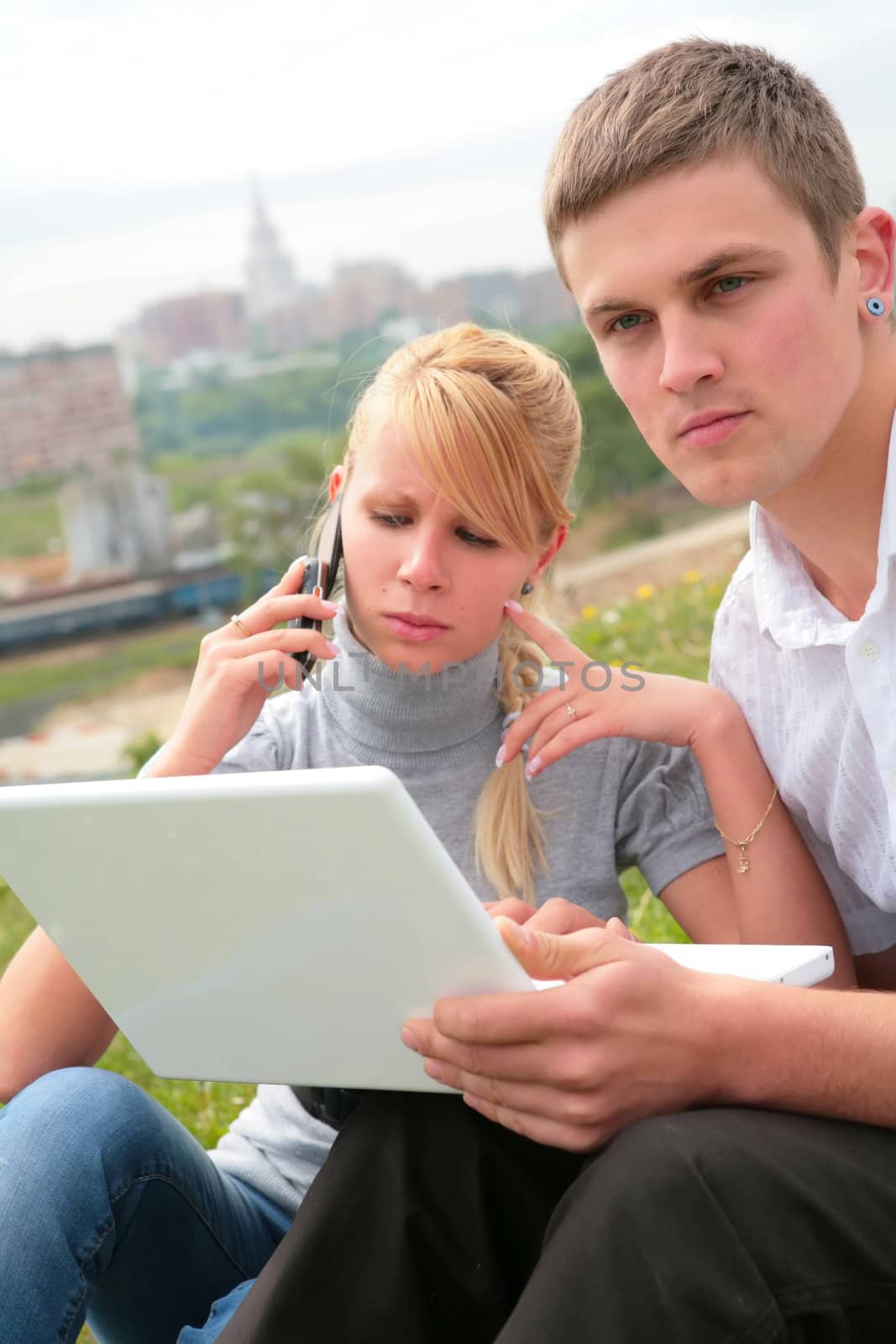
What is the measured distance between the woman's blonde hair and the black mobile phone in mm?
107

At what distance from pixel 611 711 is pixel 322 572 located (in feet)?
1.71

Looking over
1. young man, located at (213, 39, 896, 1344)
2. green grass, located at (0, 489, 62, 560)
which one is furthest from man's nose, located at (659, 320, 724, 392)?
green grass, located at (0, 489, 62, 560)

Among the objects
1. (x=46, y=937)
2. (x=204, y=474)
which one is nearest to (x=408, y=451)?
(x=46, y=937)

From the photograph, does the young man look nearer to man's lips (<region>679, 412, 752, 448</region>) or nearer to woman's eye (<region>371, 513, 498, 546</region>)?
man's lips (<region>679, 412, 752, 448</region>)

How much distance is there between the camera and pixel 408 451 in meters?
2.20

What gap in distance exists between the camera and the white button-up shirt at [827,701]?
1867 millimetres

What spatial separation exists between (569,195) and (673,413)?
35 cm

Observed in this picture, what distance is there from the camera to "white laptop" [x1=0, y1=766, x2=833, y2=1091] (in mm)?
1308

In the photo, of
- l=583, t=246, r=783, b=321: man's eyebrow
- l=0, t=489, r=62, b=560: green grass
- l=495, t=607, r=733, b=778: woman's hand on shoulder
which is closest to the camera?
l=583, t=246, r=783, b=321: man's eyebrow

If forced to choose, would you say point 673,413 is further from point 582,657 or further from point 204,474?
point 204,474

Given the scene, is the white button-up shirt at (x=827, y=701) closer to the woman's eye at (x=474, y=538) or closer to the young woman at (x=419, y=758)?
the young woman at (x=419, y=758)

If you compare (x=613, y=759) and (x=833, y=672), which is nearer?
(x=833, y=672)

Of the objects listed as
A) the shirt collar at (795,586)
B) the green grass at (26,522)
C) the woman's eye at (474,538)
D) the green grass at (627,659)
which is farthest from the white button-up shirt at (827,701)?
the green grass at (26,522)

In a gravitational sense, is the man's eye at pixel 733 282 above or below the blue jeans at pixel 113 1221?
above
